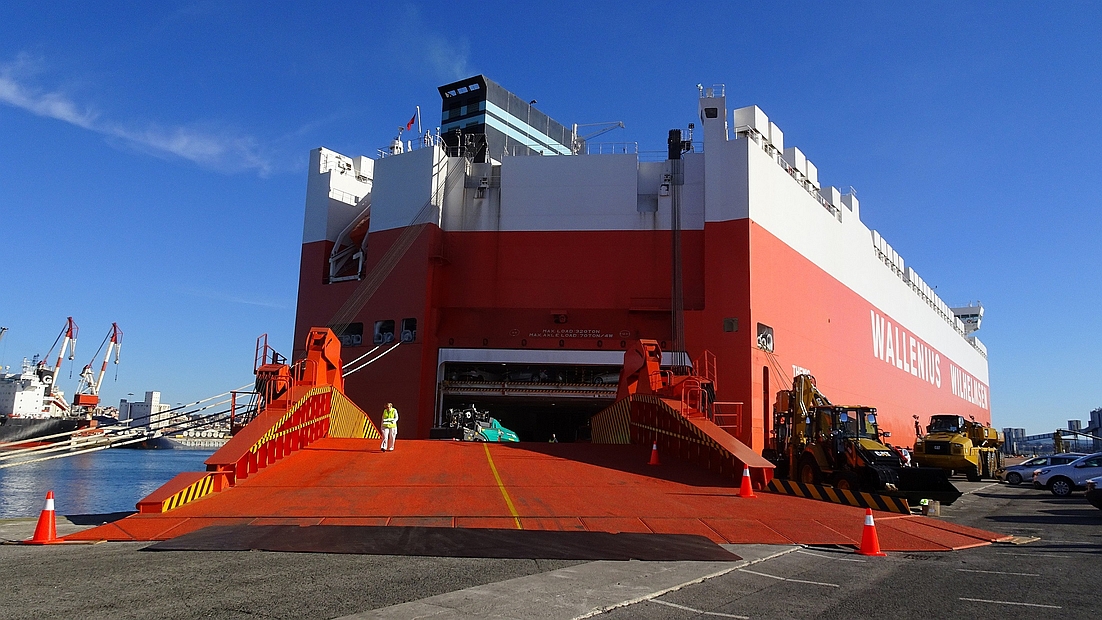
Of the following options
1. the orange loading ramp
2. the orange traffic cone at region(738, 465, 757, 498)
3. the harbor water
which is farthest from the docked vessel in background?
the orange traffic cone at region(738, 465, 757, 498)

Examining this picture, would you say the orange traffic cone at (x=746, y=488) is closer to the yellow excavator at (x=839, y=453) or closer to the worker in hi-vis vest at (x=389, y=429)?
the yellow excavator at (x=839, y=453)

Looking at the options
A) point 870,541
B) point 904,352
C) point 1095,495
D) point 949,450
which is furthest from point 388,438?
point 904,352

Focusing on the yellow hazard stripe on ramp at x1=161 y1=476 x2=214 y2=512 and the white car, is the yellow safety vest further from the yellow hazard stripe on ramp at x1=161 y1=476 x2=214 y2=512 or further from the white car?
the white car

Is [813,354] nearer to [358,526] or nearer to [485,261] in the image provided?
[485,261]

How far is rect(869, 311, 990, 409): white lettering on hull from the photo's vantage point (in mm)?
46344

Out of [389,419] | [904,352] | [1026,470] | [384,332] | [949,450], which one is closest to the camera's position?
[389,419]

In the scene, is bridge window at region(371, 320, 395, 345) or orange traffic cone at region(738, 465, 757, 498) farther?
bridge window at region(371, 320, 395, 345)

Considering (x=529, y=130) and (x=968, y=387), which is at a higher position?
(x=529, y=130)

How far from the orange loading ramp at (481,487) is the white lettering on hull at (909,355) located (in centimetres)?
3122

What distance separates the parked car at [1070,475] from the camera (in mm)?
22844

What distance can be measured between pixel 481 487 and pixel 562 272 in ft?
58.9

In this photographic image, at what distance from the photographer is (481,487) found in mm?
13258

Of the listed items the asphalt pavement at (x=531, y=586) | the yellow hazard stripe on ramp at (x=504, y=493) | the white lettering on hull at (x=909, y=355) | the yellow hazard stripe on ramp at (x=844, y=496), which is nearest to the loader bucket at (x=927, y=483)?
the yellow hazard stripe on ramp at (x=844, y=496)

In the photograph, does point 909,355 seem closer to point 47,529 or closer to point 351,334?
point 351,334
